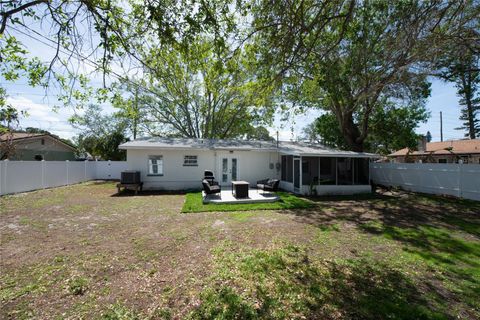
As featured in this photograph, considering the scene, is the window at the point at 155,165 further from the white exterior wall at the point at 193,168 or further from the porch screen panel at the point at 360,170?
the porch screen panel at the point at 360,170

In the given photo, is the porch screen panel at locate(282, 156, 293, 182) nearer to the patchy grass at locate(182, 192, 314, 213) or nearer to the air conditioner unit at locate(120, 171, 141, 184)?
the patchy grass at locate(182, 192, 314, 213)

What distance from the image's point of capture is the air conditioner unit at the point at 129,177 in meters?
13.8

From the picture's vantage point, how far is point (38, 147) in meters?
22.7

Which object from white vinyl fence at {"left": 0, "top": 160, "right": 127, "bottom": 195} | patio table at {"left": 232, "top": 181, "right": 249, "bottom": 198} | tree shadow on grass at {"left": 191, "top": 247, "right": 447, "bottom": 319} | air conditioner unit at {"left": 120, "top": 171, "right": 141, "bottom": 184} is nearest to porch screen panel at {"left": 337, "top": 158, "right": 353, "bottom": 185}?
patio table at {"left": 232, "top": 181, "right": 249, "bottom": 198}

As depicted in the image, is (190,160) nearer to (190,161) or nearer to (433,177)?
(190,161)

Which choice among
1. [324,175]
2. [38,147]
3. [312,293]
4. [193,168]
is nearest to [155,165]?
[193,168]

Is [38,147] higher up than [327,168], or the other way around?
[38,147]

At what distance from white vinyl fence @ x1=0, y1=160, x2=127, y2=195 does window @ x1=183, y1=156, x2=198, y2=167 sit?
8.22m

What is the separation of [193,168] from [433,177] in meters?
14.0

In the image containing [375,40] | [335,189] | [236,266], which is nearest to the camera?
[236,266]

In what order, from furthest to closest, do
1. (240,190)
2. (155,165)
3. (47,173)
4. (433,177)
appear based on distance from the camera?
(155,165), (47,173), (433,177), (240,190)

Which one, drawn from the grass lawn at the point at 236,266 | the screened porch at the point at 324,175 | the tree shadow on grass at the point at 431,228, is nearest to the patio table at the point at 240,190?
the grass lawn at the point at 236,266

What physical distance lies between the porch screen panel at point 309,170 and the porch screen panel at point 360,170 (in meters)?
2.54

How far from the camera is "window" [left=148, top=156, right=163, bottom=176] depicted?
15.2 metres
